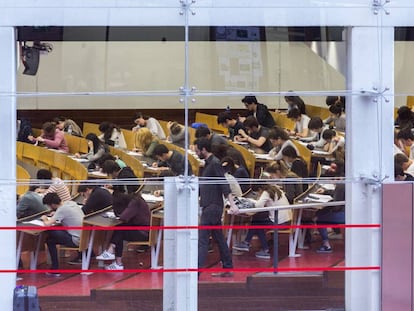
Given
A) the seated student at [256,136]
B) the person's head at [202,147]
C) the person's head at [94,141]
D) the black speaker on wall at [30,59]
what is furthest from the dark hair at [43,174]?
the seated student at [256,136]

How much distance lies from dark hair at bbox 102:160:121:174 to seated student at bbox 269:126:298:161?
108 cm

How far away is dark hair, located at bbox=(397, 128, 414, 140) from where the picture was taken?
6.99 meters

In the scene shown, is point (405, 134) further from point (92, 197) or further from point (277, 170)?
point (92, 197)

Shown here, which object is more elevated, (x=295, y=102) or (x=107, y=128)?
(x=295, y=102)

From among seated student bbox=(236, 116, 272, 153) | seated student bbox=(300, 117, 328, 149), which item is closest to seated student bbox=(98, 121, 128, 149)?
seated student bbox=(236, 116, 272, 153)

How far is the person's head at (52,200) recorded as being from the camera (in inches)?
264

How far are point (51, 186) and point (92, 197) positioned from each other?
29 centimetres

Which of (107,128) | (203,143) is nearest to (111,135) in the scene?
(107,128)

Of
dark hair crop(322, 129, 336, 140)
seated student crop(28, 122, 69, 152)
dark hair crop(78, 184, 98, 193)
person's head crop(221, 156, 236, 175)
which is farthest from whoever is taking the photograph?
dark hair crop(322, 129, 336, 140)

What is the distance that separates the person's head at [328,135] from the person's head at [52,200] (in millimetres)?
1891

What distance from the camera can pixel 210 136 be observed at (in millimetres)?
6793

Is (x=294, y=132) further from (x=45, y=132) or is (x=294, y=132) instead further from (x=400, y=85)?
(x=45, y=132)

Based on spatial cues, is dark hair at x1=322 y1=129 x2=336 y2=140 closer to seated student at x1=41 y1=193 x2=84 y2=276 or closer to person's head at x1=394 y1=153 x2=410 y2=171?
person's head at x1=394 y1=153 x2=410 y2=171

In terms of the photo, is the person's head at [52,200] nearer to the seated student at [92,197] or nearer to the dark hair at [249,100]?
the seated student at [92,197]
